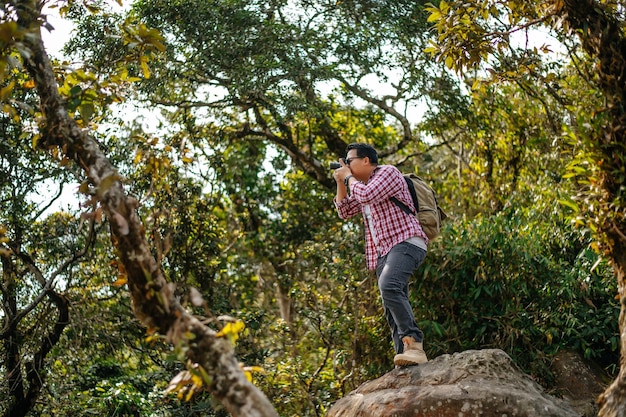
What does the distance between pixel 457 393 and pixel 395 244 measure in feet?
3.54

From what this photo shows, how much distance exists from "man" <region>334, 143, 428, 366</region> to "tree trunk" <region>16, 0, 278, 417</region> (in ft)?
7.16

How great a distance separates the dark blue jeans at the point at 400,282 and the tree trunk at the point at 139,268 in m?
2.18

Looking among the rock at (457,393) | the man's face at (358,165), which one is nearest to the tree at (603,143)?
the rock at (457,393)

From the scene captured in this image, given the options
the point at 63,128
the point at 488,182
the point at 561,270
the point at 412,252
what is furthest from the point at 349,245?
the point at 63,128

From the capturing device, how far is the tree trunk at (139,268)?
→ 10.00 ft

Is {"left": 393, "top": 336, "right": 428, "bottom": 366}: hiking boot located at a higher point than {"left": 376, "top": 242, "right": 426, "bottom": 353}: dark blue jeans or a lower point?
lower

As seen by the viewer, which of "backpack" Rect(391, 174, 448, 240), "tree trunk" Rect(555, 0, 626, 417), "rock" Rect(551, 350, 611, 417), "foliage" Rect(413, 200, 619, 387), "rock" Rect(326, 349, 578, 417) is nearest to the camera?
"tree trunk" Rect(555, 0, 626, 417)

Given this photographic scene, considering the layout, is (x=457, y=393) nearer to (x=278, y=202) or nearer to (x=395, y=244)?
(x=395, y=244)

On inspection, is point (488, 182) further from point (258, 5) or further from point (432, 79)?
point (258, 5)

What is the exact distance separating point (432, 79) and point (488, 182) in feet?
6.55

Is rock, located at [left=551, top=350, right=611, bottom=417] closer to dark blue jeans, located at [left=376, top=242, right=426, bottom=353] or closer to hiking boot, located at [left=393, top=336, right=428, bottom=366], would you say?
hiking boot, located at [left=393, top=336, right=428, bottom=366]

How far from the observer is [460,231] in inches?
289

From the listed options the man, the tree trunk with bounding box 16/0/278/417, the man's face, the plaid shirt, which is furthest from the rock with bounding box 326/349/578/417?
the tree trunk with bounding box 16/0/278/417

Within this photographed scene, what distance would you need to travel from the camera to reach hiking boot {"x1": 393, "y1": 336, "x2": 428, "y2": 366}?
17.1ft
